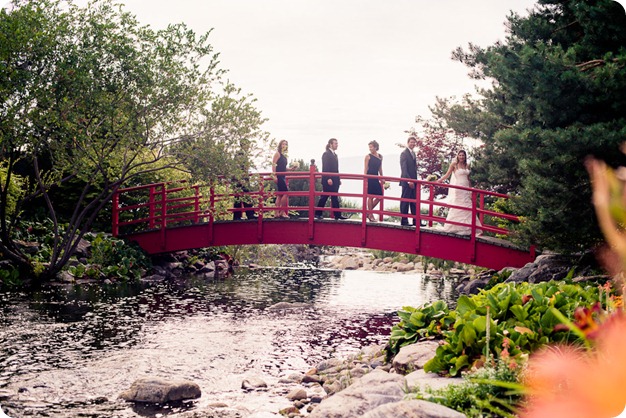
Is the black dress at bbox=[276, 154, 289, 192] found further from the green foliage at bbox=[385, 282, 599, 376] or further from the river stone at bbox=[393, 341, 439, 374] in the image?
the river stone at bbox=[393, 341, 439, 374]

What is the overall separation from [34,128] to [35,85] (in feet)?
3.30

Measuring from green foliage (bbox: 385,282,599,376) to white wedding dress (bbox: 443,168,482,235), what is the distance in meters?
7.09

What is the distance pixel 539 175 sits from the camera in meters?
9.64

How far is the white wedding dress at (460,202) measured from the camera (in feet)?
48.0

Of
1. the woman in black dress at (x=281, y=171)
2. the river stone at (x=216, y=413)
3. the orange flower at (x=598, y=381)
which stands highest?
the woman in black dress at (x=281, y=171)

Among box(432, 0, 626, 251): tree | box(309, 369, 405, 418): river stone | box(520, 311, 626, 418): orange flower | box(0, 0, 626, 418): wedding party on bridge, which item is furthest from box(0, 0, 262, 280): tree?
box(520, 311, 626, 418): orange flower

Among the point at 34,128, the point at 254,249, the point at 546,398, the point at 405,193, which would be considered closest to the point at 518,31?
the point at 405,193

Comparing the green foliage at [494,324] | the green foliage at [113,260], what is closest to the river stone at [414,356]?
the green foliage at [494,324]

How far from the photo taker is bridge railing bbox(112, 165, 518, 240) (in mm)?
15031

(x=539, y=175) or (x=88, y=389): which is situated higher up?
(x=539, y=175)

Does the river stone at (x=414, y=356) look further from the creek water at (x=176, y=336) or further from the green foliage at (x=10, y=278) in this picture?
the green foliage at (x=10, y=278)

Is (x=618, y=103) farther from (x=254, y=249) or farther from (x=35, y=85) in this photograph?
(x=254, y=249)

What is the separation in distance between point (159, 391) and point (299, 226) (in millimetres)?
10348

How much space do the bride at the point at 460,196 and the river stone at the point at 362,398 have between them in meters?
9.18
